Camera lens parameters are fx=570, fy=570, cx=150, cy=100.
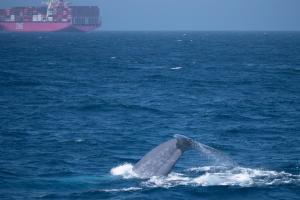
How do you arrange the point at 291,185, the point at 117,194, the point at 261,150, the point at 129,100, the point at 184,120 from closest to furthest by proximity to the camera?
the point at 117,194, the point at 291,185, the point at 261,150, the point at 184,120, the point at 129,100

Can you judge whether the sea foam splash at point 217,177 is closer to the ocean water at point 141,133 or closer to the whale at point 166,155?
the ocean water at point 141,133

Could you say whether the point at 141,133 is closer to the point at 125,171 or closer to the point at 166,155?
the point at 125,171

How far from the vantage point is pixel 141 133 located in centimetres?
3716

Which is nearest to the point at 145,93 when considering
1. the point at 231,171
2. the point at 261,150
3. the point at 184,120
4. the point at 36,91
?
the point at 36,91

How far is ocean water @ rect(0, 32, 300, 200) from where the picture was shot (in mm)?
24188

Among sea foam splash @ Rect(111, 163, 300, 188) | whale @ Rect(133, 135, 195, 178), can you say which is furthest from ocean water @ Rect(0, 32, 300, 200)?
whale @ Rect(133, 135, 195, 178)

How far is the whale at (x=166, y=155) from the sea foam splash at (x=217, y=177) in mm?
530

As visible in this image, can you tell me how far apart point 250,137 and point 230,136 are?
127cm

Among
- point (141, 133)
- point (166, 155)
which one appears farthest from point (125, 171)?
point (141, 133)

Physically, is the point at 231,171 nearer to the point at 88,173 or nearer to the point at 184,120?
the point at 88,173

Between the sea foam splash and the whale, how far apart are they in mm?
530

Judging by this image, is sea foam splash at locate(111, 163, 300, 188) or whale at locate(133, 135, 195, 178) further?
sea foam splash at locate(111, 163, 300, 188)

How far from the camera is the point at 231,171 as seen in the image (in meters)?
26.8

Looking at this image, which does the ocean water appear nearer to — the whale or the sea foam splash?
the sea foam splash
